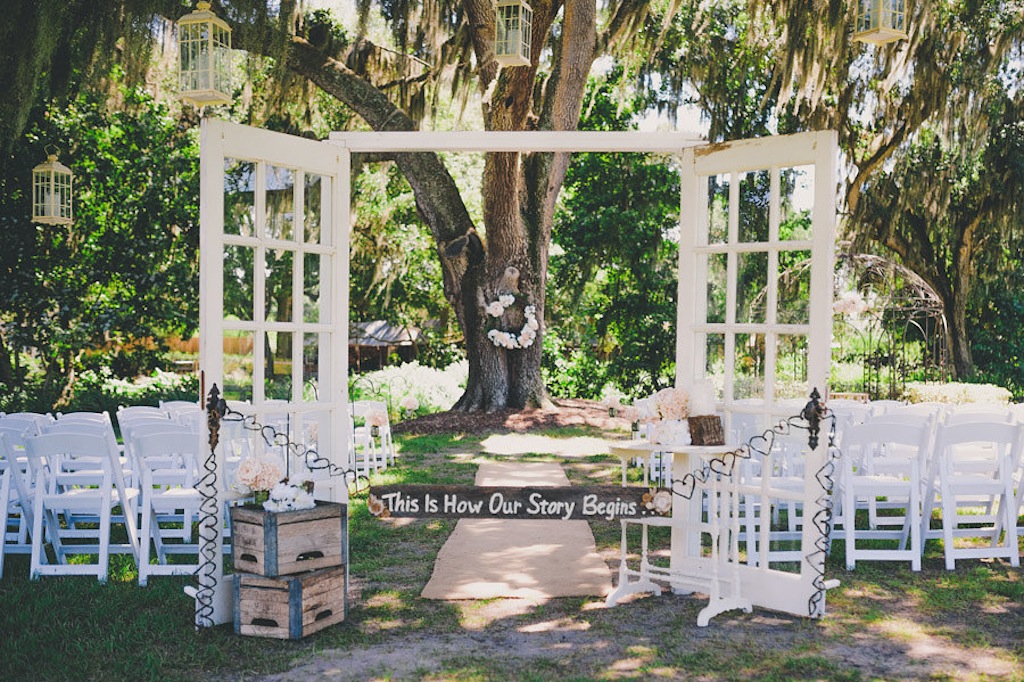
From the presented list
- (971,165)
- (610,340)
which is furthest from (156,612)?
(971,165)

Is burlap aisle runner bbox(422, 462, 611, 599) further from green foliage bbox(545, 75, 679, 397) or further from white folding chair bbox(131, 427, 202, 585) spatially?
green foliage bbox(545, 75, 679, 397)

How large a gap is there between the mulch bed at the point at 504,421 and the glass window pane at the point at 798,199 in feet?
24.8

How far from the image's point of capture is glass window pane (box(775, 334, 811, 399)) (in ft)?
15.5

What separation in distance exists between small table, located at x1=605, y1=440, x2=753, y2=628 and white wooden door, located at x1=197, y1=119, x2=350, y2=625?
1.53 metres

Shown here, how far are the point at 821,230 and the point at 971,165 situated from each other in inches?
614

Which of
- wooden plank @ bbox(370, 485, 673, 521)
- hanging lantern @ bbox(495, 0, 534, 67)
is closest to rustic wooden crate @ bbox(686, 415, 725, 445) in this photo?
wooden plank @ bbox(370, 485, 673, 521)

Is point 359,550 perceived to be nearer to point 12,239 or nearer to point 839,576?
point 839,576

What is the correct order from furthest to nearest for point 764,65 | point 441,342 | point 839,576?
point 441,342 → point 764,65 → point 839,576

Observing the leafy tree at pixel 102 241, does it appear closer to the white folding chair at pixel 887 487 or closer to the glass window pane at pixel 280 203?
the glass window pane at pixel 280 203

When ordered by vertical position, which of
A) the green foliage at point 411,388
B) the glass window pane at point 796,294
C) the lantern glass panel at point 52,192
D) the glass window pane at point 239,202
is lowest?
the green foliage at point 411,388

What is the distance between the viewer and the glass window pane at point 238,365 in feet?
14.5

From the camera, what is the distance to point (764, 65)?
15.4m

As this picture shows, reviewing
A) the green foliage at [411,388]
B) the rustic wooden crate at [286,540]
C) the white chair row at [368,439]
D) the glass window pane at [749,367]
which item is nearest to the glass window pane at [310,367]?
the rustic wooden crate at [286,540]

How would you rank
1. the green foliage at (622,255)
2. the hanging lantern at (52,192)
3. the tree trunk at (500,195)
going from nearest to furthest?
the hanging lantern at (52,192) < the tree trunk at (500,195) < the green foliage at (622,255)
